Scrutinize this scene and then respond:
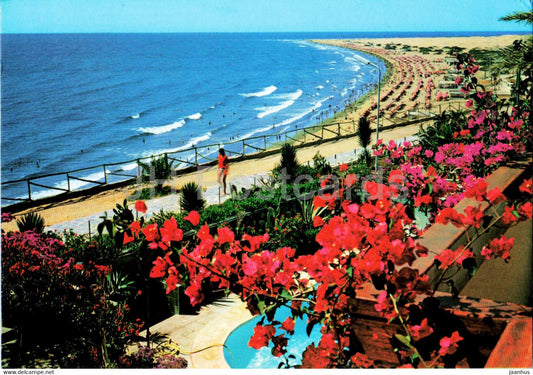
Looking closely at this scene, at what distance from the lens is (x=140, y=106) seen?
51156 mm

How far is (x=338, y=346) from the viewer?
2.43 meters

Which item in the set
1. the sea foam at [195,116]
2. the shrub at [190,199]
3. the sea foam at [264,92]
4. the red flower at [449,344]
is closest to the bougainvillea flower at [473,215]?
the red flower at [449,344]

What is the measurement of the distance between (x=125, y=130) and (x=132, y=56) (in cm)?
7297

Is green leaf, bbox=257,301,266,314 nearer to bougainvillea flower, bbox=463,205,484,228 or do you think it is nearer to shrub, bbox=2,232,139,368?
bougainvillea flower, bbox=463,205,484,228

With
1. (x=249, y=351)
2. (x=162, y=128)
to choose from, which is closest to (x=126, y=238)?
(x=249, y=351)

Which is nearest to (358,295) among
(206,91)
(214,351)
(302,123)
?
(214,351)

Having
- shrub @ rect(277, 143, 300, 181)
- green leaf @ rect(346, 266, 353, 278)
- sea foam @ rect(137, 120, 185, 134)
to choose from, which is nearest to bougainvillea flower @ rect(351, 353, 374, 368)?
green leaf @ rect(346, 266, 353, 278)

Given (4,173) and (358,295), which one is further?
(4,173)

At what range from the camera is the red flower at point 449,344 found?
1984mm

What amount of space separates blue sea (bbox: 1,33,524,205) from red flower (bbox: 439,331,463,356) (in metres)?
16.6

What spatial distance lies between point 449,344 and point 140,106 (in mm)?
51675

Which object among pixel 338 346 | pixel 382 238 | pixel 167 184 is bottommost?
pixel 167 184

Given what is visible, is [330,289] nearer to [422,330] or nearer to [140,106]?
[422,330]

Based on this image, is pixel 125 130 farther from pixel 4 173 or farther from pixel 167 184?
pixel 167 184
